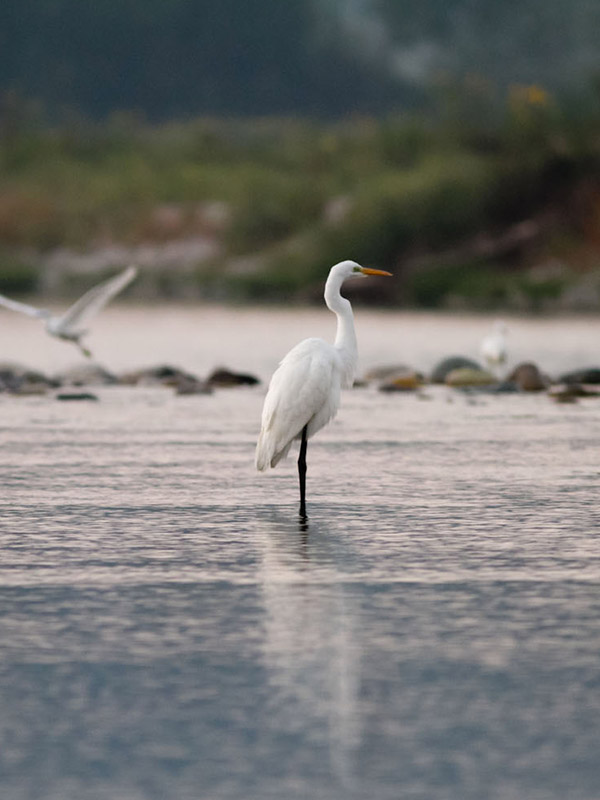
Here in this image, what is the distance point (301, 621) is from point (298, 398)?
377 centimetres

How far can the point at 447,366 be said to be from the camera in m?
27.5

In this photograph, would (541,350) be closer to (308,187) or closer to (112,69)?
(308,187)

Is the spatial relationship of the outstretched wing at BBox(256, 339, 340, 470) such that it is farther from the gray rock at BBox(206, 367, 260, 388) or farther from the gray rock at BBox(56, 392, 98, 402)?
the gray rock at BBox(206, 367, 260, 388)

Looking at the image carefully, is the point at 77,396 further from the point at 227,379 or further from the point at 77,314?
the point at 227,379

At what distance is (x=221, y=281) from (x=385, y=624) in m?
81.2

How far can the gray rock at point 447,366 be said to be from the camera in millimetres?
27297

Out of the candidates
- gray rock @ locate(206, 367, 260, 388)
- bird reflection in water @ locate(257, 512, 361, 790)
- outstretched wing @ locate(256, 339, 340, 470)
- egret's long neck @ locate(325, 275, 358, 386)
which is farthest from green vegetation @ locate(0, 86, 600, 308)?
bird reflection in water @ locate(257, 512, 361, 790)

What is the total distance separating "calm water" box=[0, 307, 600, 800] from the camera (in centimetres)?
659

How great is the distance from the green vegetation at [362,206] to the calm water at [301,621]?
5797 cm

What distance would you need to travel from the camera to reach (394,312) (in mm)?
63812

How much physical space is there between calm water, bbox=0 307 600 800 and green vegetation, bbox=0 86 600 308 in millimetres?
57973

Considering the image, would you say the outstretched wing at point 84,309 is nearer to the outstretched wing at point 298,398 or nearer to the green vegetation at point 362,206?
the outstretched wing at point 298,398

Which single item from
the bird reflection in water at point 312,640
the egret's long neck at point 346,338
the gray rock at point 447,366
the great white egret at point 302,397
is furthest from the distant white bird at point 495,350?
the bird reflection in water at point 312,640

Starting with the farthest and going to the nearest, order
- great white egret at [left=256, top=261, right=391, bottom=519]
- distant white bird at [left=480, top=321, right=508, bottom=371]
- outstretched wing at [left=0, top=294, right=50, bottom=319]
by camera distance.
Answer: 1. distant white bird at [left=480, top=321, right=508, bottom=371]
2. outstretched wing at [left=0, top=294, right=50, bottom=319]
3. great white egret at [left=256, top=261, right=391, bottom=519]
